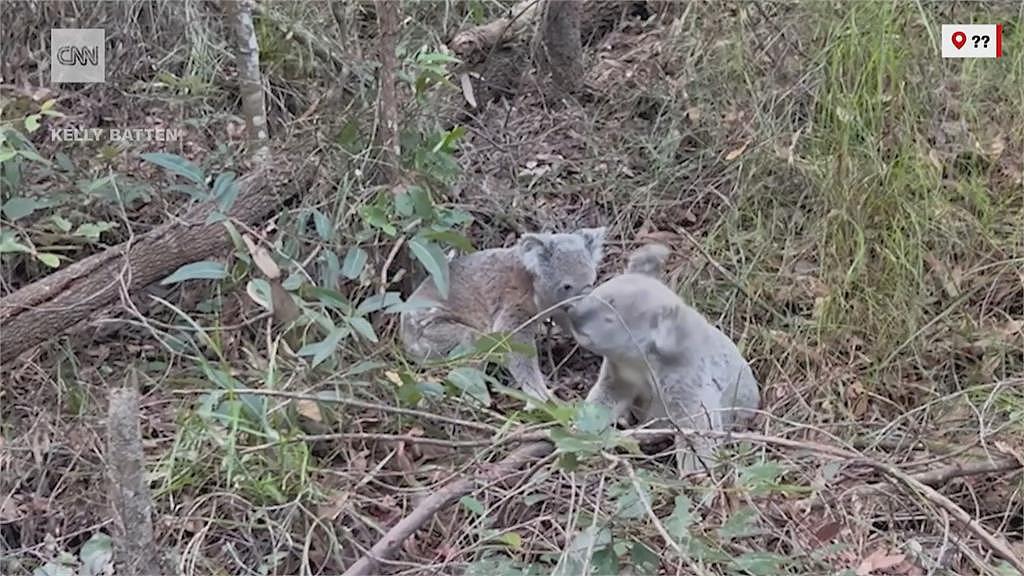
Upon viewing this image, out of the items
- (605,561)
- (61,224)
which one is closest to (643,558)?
(605,561)

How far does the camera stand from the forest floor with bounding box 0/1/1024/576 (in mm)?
2760

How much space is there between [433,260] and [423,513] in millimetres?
999

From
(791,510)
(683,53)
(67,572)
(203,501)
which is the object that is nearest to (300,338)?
(203,501)

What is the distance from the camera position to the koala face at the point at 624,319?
3.14 metres

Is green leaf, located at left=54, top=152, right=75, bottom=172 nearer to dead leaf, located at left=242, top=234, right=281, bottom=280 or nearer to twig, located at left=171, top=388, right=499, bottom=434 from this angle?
dead leaf, located at left=242, top=234, right=281, bottom=280

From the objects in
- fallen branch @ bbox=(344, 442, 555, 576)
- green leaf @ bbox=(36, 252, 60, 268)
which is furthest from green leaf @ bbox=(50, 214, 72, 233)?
fallen branch @ bbox=(344, 442, 555, 576)

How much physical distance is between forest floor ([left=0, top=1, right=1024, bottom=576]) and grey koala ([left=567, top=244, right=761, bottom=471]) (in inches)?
6.8

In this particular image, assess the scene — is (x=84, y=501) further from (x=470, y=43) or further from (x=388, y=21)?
(x=470, y=43)

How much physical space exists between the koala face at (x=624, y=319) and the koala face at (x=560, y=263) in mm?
425

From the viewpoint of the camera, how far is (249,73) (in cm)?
395

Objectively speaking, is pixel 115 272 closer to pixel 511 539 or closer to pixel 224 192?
pixel 224 192

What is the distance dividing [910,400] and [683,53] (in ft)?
6.37

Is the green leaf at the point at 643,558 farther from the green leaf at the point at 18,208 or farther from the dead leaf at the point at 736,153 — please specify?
the green leaf at the point at 18,208

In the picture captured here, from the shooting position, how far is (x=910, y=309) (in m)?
3.62
